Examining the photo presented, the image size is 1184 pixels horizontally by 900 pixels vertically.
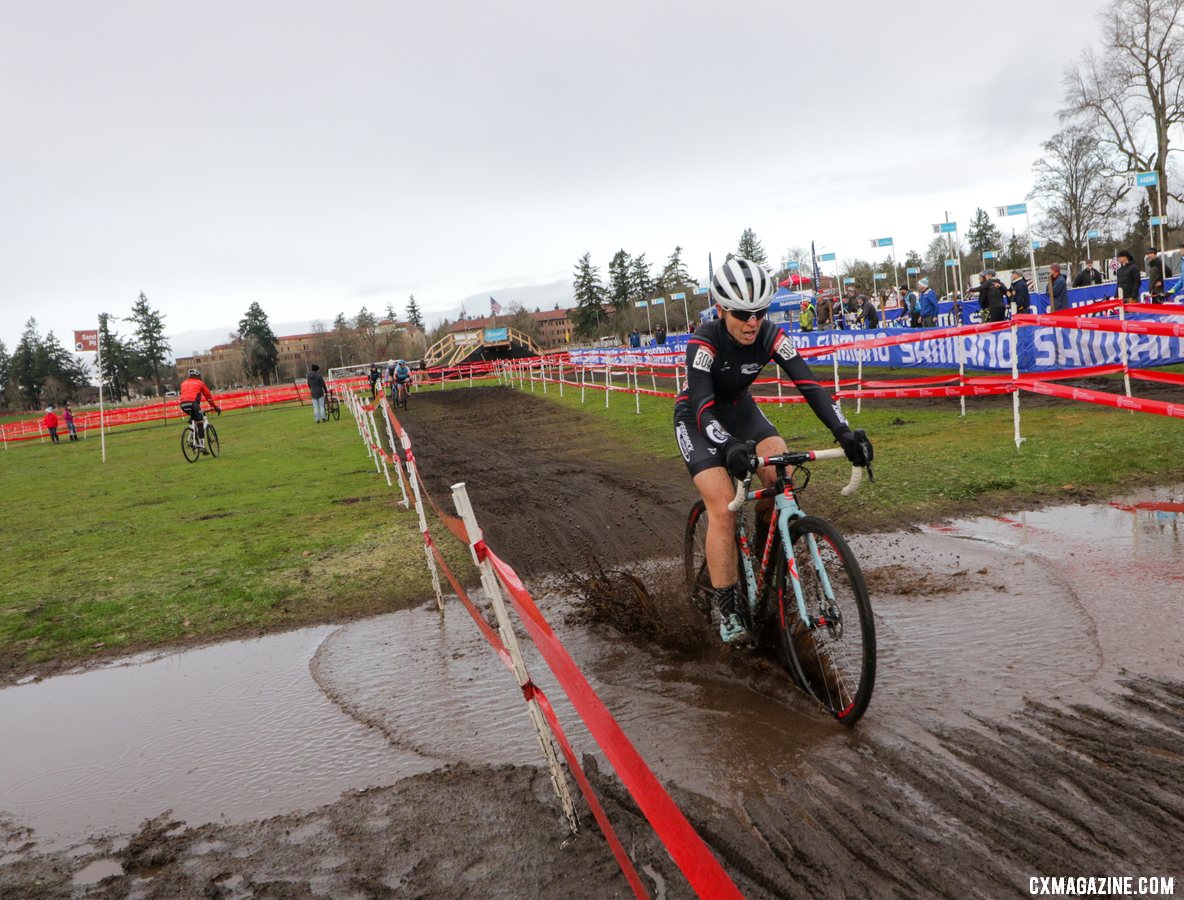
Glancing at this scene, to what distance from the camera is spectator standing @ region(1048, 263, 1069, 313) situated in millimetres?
19656

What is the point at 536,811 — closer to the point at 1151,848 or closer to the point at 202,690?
the point at 1151,848

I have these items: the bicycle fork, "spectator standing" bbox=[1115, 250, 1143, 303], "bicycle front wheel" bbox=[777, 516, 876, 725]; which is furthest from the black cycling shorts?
"spectator standing" bbox=[1115, 250, 1143, 303]

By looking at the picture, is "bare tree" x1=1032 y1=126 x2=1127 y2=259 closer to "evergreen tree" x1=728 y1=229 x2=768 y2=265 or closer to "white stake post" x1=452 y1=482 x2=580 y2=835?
A: "white stake post" x1=452 y1=482 x2=580 y2=835

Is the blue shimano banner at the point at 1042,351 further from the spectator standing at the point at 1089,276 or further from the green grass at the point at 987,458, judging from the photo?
the spectator standing at the point at 1089,276

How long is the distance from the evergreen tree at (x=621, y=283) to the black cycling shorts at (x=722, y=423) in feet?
395

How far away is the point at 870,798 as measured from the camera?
3160 mm

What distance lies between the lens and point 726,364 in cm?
497

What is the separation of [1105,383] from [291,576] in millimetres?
14711

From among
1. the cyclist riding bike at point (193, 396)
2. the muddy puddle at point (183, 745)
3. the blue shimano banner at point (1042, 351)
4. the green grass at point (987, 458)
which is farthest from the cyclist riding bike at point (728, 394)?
the cyclist riding bike at point (193, 396)

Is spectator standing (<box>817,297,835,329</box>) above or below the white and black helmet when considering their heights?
above

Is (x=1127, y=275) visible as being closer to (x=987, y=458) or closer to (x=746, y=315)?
(x=987, y=458)

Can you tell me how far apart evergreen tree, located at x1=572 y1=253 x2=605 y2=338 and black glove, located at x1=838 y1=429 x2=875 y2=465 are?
120 meters

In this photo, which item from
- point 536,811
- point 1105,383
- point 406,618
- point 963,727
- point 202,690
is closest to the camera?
point 536,811

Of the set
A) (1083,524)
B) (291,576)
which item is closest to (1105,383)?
(1083,524)
